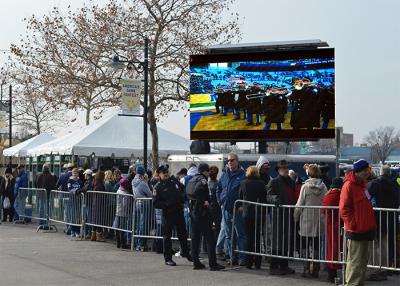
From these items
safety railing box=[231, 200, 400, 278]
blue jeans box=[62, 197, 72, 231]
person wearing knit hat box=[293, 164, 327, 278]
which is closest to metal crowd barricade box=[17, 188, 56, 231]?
blue jeans box=[62, 197, 72, 231]

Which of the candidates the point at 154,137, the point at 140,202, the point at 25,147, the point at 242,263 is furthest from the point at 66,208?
the point at 25,147

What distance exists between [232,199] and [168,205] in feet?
3.91

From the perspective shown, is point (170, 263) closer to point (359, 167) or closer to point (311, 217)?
point (311, 217)

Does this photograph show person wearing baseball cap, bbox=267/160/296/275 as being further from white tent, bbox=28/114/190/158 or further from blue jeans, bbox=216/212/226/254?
white tent, bbox=28/114/190/158

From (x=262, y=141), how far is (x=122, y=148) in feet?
23.2

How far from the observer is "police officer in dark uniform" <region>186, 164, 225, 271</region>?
11.3 meters

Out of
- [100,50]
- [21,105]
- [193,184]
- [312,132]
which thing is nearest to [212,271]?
[193,184]

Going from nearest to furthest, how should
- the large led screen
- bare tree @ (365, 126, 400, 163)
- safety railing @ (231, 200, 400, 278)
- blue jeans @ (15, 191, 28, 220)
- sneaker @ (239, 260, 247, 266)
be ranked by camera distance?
safety railing @ (231, 200, 400, 278) → sneaker @ (239, 260, 247, 266) → blue jeans @ (15, 191, 28, 220) → the large led screen → bare tree @ (365, 126, 400, 163)

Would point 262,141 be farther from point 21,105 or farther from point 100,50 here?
point 21,105

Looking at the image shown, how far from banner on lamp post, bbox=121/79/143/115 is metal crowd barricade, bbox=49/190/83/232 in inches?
153

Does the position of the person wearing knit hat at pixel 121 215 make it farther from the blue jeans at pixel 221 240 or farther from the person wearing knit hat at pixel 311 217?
the person wearing knit hat at pixel 311 217

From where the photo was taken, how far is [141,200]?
1388 cm

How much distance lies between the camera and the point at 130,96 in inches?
813

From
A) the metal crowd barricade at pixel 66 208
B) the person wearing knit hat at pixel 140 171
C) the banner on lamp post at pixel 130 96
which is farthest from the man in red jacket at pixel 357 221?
the banner on lamp post at pixel 130 96
